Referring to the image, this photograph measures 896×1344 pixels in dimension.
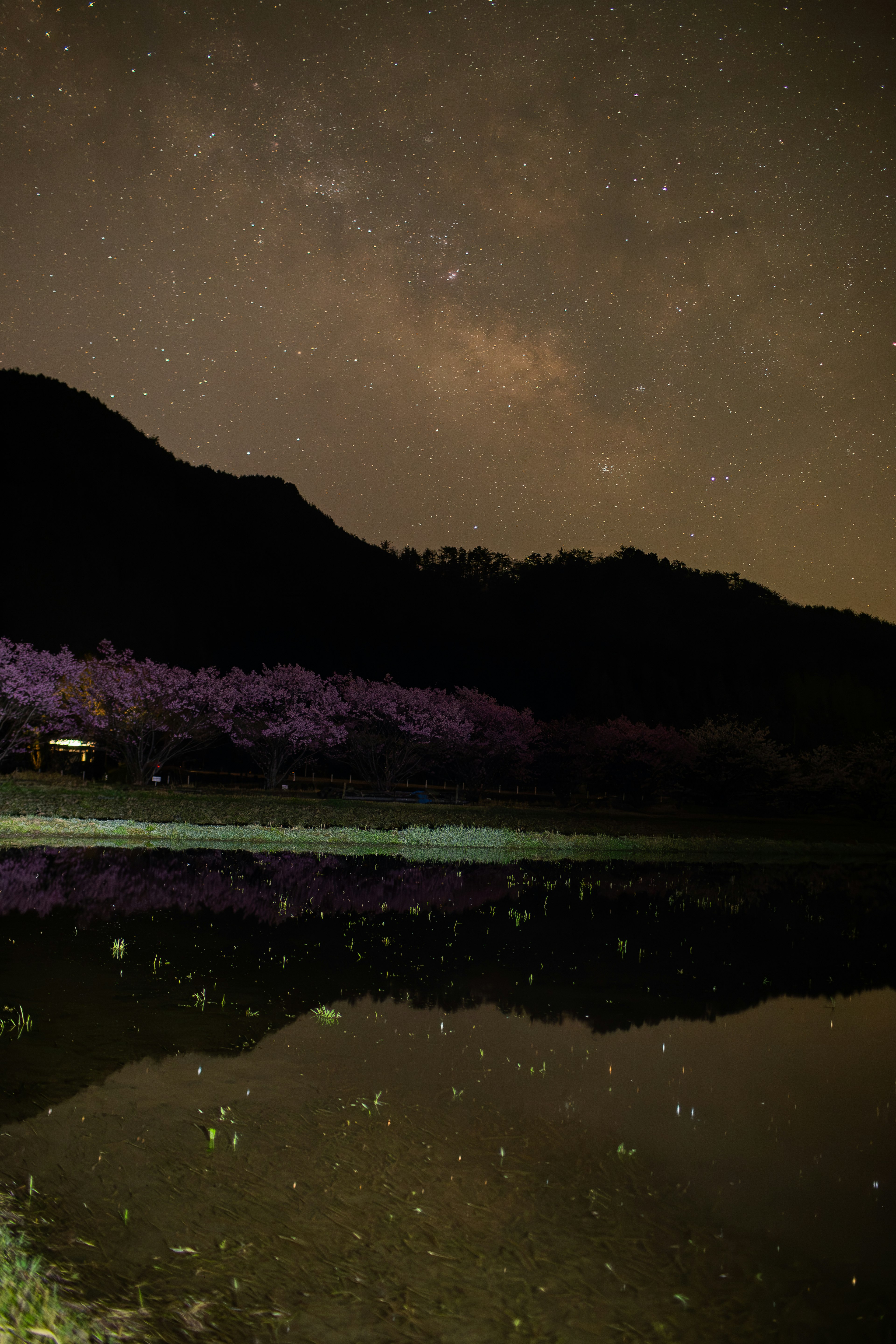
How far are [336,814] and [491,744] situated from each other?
79.5 ft

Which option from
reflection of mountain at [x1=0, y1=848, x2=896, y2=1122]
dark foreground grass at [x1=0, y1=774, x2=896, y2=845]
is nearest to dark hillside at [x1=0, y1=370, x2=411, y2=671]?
dark foreground grass at [x1=0, y1=774, x2=896, y2=845]

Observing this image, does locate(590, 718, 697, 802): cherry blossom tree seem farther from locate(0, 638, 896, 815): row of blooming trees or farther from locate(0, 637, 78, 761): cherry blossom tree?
locate(0, 637, 78, 761): cherry blossom tree

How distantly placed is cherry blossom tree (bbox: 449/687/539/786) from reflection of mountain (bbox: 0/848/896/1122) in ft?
110

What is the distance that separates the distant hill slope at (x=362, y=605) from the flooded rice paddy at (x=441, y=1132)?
3187 inches

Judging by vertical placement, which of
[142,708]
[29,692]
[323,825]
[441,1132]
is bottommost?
[323,825]

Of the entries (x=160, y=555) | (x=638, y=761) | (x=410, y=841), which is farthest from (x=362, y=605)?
(x=410, y=841)

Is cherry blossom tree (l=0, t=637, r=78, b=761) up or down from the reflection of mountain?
up

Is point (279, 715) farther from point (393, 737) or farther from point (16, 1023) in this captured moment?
point (16, 1023)

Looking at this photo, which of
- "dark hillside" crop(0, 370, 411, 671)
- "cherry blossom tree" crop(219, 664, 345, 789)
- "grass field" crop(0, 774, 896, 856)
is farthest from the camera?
"dark hillside" crop(0, 370, 411, 671)

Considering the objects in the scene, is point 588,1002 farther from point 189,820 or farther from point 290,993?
point 189,820

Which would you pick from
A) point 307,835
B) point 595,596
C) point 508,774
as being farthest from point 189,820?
point 595,596

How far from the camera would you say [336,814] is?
37.7 meters

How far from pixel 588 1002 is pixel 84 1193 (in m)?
7.65

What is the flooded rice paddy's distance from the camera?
4898mm
